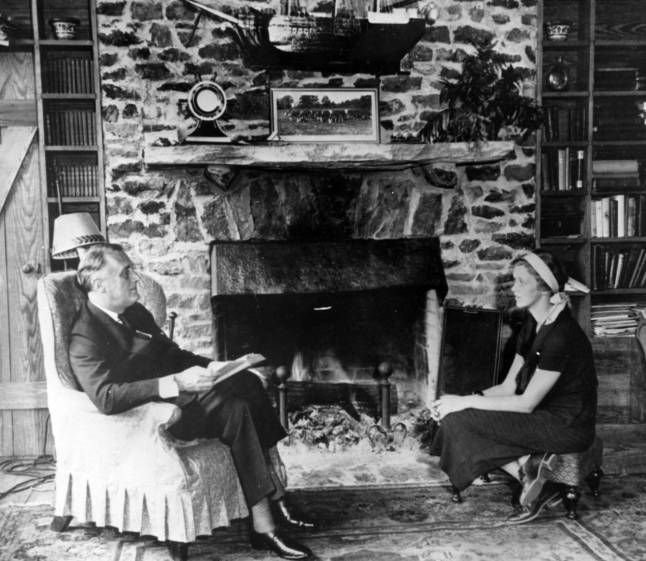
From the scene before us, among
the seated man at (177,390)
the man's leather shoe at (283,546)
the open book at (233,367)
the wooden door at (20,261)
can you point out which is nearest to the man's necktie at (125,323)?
the seated man at (177,390)

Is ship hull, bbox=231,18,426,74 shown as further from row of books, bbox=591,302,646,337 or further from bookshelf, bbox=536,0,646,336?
row of books, bbox=591,302,646,337

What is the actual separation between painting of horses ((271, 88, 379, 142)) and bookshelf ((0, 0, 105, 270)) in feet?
3.33

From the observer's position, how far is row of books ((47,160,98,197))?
392 centimetres

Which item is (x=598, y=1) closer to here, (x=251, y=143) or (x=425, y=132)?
(x=425, y=132)

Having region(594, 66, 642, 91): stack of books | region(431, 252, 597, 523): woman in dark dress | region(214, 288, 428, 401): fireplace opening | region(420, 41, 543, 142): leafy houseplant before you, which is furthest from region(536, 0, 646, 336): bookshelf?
region(431, 252, 597, 523): woman in dark dress

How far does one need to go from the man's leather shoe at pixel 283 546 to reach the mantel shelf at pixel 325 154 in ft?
6.16

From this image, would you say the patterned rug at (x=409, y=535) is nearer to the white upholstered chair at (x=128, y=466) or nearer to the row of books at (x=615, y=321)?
the white upholstered chair at (x=128, y=466)

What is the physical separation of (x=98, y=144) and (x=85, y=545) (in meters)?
2.11

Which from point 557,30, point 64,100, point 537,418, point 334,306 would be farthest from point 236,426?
point 557,30

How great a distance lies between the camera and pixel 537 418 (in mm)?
3074

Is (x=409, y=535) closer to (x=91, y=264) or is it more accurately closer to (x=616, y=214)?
(x=91, y=264)

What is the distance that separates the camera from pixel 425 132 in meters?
4.02

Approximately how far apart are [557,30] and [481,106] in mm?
749

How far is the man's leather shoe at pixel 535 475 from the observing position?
10.0 feet
